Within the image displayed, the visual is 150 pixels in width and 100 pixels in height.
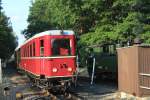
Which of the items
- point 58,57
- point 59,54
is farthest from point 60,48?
point 58,57

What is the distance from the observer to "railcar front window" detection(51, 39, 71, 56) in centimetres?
2434

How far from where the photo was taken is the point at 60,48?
24.4 meters

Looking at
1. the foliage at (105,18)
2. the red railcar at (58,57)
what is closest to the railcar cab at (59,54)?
the red railcar at (58,57)

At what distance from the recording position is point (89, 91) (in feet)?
85.4

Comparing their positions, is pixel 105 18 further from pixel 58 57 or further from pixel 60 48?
pixel 58 57

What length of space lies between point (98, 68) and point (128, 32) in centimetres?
318

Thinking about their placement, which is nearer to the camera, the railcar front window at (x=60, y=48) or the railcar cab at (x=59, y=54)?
the railcar cab at (x=59, y=54)

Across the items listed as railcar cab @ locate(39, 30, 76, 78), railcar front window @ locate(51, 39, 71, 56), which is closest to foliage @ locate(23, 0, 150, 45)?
railcar cab @ locate(39, 30, 76, 78)

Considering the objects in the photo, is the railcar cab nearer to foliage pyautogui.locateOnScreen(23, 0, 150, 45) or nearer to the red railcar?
the red railcar

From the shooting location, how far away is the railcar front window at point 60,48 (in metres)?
24.3

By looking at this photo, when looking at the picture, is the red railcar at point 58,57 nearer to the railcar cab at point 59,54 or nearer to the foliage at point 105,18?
the railcar cab at point 59,54

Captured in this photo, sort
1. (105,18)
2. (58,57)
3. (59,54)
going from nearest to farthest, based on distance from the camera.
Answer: (58,57) < (59,54) < (105,18)

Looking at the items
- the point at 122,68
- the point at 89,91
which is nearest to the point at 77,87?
the point at 89,91

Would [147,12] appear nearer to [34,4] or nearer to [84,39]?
[84,39]
